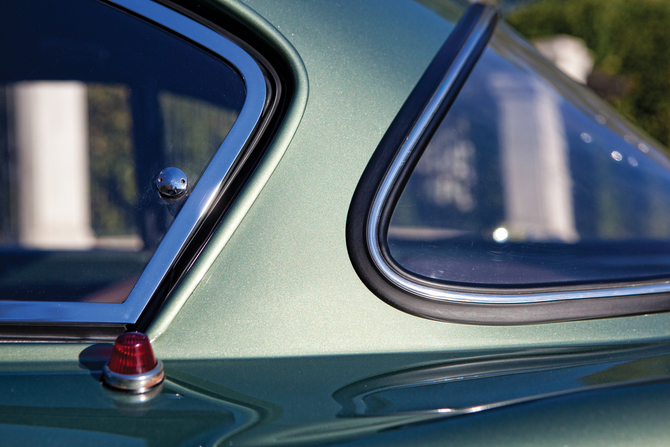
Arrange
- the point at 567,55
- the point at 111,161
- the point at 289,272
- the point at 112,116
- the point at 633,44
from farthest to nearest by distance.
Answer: the point at 633,44 < the point at 567,55 < the point at 112,116 < the point at 111,161 < the point at 289,272

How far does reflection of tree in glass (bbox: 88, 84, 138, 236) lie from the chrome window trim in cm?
→ 13

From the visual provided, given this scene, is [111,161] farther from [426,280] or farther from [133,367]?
[426,280]

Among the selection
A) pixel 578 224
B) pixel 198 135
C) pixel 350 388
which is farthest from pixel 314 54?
pixel 578 224

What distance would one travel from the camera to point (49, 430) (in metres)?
0.77

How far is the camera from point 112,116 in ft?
3.99

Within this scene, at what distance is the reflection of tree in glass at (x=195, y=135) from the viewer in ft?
3.31

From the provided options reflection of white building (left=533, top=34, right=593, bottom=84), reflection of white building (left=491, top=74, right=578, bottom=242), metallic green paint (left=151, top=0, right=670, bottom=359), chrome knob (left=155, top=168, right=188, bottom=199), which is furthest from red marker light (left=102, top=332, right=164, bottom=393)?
reflection of white building (left=533, top=34, right=593, bottom=84)

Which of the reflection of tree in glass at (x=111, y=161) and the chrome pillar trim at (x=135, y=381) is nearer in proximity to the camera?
the chrome pillar trim at (x=135, y=381)

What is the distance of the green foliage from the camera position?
384 inches

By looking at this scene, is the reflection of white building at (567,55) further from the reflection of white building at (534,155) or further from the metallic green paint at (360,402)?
the metallic green paint at (360,402)

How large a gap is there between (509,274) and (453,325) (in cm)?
18

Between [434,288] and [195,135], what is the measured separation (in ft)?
1.78

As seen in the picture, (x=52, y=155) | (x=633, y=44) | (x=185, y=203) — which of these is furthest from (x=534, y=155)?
(x=633, y=44)

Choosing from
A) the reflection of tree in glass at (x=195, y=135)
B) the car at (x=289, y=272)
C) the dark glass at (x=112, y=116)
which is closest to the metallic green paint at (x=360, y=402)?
the car at (x=289, y=272)
